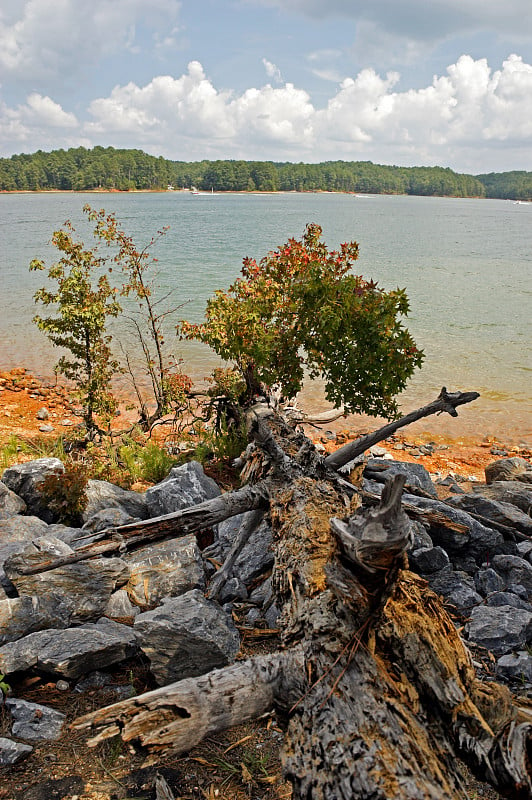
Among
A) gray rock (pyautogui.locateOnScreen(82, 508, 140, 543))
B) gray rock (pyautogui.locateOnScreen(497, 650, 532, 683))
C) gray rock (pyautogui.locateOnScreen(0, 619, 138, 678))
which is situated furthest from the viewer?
gray rock (pyautogui.locateOnScreen(82, 508, 140, 543))

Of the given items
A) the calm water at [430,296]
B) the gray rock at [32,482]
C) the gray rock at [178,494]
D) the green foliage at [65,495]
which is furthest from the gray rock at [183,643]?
the calm water at [430,296]

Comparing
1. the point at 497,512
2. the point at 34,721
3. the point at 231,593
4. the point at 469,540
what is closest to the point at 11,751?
the point at 34,721

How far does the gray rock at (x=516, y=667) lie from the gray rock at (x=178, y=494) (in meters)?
2.92

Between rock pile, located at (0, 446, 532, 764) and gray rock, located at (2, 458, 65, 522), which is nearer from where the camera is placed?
rock pile, located at (0, 446, 532, 764)

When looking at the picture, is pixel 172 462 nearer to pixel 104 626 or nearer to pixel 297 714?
pixel 104 626

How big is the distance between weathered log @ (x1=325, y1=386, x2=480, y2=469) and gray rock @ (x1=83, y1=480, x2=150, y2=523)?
73.4 inches

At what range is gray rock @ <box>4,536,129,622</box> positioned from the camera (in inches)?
158

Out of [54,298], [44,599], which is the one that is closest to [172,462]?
[54,298]

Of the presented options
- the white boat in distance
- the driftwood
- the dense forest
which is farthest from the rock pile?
the white boat in distance

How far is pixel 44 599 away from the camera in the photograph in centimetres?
396

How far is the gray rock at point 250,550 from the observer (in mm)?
4621

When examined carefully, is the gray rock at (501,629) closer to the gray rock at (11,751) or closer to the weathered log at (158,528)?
the weathered log at (158,528)

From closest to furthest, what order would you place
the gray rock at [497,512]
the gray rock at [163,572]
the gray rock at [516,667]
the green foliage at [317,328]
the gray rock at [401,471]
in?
1. the gray rock at [516,667]
2. the gray rock at [163,572]
3. the gray rock at [497,512]
4. the green foliage at [317,328]
5. the gray rock at [401,471]

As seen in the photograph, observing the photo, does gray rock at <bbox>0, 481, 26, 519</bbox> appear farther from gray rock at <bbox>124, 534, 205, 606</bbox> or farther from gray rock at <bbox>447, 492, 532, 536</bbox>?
gray rock at <bbox>447, 492, 532, 536</bbox>
